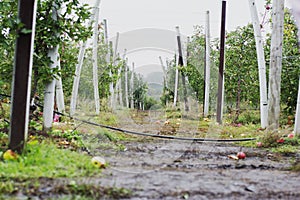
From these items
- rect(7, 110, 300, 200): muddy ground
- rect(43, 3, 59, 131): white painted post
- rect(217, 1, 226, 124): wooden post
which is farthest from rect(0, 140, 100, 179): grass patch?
rect(217, 1, 226, 124): wooden post

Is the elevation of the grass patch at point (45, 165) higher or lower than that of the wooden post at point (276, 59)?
lower

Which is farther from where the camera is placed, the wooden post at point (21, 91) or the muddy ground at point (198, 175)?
the wooden post at point (21, 91)

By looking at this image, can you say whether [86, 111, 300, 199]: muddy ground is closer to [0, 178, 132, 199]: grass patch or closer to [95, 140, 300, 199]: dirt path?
[95, 140, 300, 199]: dirt path

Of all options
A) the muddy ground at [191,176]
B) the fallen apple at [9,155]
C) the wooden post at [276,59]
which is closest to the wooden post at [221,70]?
the wooden post at [276,59]

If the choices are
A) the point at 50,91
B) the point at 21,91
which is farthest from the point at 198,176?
the point at 50,91

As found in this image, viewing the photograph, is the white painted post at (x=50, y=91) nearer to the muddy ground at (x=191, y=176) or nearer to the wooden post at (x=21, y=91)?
the muddy ground at (x=191, y=176)

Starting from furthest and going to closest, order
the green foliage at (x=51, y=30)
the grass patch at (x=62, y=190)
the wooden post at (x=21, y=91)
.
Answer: the green foliage at (x=51, y=30)
the wooden post at (x=21, y=91)
the grass patch at (x=62, y=190)

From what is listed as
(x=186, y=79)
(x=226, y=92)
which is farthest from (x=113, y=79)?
(x=186, y=79)

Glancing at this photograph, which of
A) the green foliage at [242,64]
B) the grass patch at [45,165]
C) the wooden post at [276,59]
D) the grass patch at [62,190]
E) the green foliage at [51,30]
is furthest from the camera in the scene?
the green foliage at [242,64]

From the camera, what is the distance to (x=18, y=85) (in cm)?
326

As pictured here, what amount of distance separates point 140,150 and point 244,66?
7.94 m

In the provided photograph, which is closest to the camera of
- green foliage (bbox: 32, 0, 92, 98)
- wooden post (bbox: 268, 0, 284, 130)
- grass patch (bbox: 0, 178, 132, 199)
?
grass patch (bbox: 0, 178, 132, 199)

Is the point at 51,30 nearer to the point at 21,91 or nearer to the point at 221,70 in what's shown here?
the point at 21,91

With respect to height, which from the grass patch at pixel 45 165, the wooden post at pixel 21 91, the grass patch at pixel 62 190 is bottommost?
the grass patch at pixel 62 190
